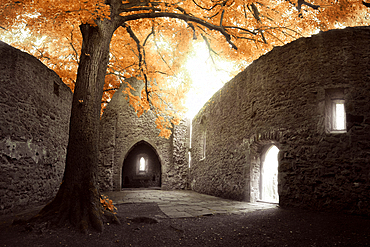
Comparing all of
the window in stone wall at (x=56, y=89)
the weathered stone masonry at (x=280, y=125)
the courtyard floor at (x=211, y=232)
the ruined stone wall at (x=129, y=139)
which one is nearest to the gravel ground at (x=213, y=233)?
the courtyard floor at (x=211, y=232)

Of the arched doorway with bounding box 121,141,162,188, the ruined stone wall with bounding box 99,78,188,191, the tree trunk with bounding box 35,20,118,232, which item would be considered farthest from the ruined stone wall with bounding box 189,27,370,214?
the arched doorway with bounding box 121,141,162,188

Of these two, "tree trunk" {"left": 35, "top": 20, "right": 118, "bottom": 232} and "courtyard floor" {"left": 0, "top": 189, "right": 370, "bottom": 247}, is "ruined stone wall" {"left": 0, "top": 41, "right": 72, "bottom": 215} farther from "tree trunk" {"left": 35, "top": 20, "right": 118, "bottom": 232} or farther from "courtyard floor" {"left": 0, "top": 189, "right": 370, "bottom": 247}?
"tree trunk" {"left": 35, "top": 20, "right": 118, "bottom": 232}

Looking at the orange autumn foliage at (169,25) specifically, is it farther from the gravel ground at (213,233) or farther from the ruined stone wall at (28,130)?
the gravel ground at (213,233)

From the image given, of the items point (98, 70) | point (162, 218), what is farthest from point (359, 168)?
point (98, 70)

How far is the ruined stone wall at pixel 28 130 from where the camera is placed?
15.7 feet

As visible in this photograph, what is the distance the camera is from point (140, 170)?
55.9 feet

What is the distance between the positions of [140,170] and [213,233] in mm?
13996

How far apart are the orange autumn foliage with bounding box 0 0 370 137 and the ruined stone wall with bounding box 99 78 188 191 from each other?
255 centimetres

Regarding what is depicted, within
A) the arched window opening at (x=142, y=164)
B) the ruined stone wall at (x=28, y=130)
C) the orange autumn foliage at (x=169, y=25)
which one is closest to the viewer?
the ruined stone wall at (x=28, y=130)

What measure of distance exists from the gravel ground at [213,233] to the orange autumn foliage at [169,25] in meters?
3.54

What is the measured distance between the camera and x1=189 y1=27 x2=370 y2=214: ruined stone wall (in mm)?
4531

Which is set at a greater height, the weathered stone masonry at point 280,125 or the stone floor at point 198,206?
the weathered stone masonry at point 280,125

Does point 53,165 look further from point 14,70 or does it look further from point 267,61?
point 267,61

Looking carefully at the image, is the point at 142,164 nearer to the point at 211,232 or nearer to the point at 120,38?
the point at 120,38
